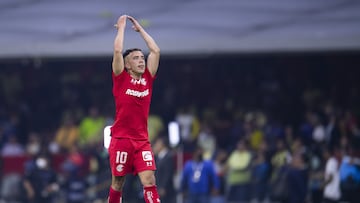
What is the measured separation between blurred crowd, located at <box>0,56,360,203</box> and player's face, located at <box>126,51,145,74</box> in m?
9.15

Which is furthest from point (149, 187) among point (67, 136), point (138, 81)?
point (67, 136)

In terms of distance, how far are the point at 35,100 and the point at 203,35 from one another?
7.68 metres

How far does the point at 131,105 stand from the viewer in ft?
47.6

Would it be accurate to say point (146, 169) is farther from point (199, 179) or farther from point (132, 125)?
point (199, 179)

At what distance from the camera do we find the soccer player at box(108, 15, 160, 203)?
14.5 metres

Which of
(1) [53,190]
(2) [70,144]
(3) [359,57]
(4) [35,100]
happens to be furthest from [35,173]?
(3) [359,57]

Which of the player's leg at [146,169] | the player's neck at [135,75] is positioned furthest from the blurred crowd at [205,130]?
the player's neck at [135,75]

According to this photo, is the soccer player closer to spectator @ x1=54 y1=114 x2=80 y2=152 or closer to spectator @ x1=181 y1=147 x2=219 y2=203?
spectator @ x1=181 y1=147 x2=219 y2=203

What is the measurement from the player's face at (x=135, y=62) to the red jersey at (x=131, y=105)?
0.10 metres

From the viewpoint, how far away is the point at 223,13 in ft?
104

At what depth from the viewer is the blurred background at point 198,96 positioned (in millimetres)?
27531

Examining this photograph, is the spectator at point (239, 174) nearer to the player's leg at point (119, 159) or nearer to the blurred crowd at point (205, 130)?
the blurred crowd at point (205, 130)

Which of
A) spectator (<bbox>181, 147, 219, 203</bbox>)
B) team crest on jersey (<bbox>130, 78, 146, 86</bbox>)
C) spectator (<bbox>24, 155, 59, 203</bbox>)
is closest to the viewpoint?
team crest on jersey (<bbox>130, 78, 146, 86</bbox>)


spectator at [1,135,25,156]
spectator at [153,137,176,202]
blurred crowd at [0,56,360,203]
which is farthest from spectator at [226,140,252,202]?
spectator at [1,135,25,156]
